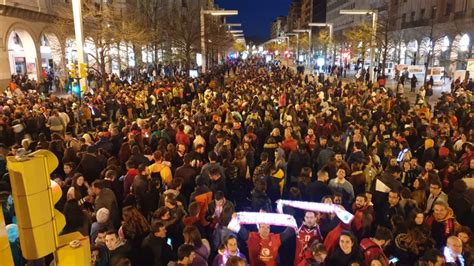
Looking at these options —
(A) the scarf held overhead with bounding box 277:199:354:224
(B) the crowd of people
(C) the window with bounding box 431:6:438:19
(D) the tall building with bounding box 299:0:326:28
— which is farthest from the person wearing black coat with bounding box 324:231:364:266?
(D) the tall building with bounding box 299:0:326:28

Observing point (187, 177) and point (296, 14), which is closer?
point (187, 177)

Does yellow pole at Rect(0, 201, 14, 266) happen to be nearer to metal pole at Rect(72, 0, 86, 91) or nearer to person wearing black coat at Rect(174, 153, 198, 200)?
person wearing black coat at Rect(174, 153, 198, 200)

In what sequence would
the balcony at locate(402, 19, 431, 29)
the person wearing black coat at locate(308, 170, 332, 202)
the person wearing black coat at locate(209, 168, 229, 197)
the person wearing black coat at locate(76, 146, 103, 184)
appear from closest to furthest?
the person wearing black coat at locate(308, 170, 332, 202) → the person wearing black coat at locate(209, 168, 229, 197) → the person wearing black coat at locate(76, 146, 103, 184) → the balcony at locate(402, 19, 431, 29)

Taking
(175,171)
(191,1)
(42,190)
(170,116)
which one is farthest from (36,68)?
(191,1)

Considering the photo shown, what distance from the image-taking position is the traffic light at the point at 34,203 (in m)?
2.65

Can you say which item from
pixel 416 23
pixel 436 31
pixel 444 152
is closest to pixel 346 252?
pixel 444 152

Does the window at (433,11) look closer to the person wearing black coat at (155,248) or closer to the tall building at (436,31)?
the tall building at (436,31)

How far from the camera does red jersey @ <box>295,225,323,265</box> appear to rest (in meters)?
5.64

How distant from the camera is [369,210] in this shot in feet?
20.6

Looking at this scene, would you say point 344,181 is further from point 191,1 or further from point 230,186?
point 191,1

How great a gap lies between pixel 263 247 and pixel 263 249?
0.02m

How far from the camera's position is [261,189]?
6.73m

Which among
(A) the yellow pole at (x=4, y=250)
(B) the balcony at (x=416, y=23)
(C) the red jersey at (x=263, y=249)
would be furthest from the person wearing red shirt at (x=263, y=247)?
(B) the balcony at (x=416, y=23)

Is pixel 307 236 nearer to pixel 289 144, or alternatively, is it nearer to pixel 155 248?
pixel 155 248
